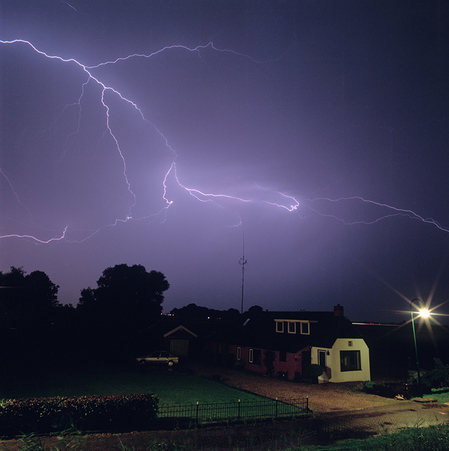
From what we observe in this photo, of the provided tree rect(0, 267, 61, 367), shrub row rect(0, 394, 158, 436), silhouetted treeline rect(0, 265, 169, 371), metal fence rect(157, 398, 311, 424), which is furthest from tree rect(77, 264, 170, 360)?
shrub row rect(0, 394, 158, 436)

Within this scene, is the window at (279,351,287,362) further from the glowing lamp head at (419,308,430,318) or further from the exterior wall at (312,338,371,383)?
the glowing lamp head at (419,308,430,318)

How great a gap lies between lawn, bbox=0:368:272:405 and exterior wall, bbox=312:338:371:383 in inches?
324

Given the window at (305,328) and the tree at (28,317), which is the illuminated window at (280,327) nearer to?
the window at (305,328)

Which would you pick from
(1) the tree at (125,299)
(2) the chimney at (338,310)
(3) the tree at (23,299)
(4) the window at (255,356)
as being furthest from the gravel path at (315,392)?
(3) the tree at (23,299)

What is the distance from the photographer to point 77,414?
13156 millimetres

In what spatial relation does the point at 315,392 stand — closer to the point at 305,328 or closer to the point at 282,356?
the point at 282,356

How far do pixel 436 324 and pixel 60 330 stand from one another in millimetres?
44926

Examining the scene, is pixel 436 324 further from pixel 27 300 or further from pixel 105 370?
pixel 27 300

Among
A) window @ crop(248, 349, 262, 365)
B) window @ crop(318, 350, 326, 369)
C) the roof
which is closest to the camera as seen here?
window @ crop(318, 350, 326, 369)

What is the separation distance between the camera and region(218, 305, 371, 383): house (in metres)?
27.4

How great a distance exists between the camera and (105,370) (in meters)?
29.5

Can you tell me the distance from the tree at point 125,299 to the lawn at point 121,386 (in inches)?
626

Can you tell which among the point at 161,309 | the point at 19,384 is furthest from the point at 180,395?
the point at 161,309

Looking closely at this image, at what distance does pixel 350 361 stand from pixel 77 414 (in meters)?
21.8
